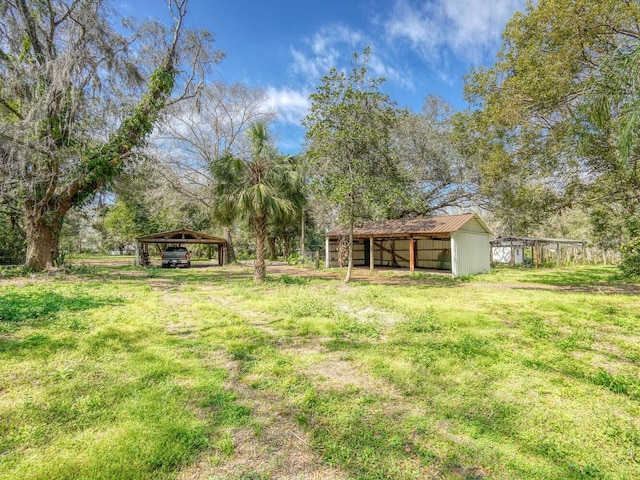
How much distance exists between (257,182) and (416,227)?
31.8ft

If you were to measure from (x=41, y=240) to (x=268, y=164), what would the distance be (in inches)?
398

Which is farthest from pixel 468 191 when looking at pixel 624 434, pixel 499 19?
pixel 624 434

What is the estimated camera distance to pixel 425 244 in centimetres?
2120

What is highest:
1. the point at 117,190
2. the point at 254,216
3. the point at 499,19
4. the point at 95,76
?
the point at 499,19

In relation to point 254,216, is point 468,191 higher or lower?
higher

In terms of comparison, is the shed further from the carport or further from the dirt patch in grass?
the dirt patch in grass

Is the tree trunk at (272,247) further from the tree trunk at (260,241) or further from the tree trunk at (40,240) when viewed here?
the tree trunk at (40,240)

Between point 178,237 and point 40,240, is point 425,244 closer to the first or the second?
point 178,237

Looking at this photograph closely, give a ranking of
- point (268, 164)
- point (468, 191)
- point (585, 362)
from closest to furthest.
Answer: point (585, 362) → point (268, 164) → point (468, 191)

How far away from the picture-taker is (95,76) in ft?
40.3

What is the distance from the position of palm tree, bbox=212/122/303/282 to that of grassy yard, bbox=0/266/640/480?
18.5 feet

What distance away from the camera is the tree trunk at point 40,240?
12586mm

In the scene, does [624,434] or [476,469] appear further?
[624,434]

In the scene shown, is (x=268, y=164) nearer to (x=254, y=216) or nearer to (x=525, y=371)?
(x=254, y=216)
